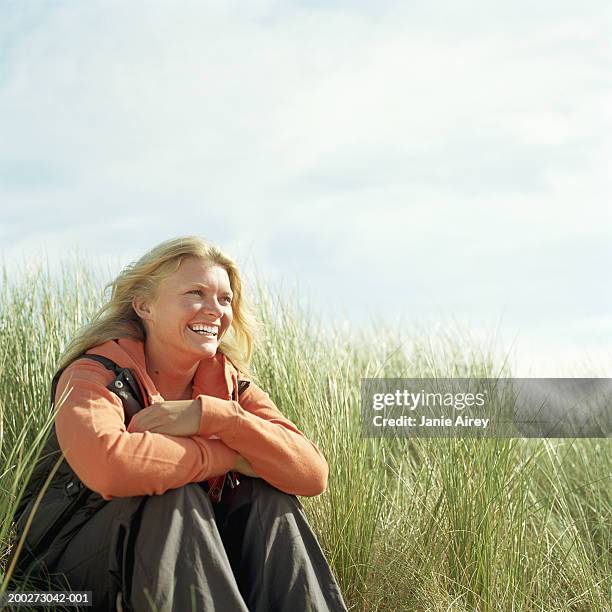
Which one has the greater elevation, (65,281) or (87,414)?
(65,281)

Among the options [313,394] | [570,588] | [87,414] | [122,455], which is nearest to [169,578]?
Answer: [122,455]

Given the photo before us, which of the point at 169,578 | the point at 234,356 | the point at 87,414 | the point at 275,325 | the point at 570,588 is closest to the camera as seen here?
the point at 169,578

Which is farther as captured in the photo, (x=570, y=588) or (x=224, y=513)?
(x=570, y=588)

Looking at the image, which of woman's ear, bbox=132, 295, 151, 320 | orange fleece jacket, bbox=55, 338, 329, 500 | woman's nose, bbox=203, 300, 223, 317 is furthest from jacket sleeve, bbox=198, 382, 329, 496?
woman's ear, bbox=132, 295, 151, 320

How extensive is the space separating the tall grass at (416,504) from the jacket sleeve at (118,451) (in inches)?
8.8

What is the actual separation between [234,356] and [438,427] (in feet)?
3.03

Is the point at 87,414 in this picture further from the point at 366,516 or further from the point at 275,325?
the point at 275,325

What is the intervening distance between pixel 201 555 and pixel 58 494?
568 mm

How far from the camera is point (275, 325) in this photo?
3.81 metres

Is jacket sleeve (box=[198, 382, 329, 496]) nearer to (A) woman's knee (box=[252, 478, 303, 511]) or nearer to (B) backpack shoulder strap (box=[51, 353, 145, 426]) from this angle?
(A) woman's knee (box=[252, 478, 303, 511])

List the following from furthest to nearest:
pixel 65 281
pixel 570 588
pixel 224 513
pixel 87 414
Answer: pixel 65 281
pixel 570 588
pixel 224 513
pixel 87 414

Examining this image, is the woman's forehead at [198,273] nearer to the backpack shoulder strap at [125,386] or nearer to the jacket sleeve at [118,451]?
the backpack shoulder strap at [125,386]

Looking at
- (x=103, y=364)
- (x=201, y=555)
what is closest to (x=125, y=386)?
(x=103, y=364)

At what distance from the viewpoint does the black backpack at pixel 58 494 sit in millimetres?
2295
